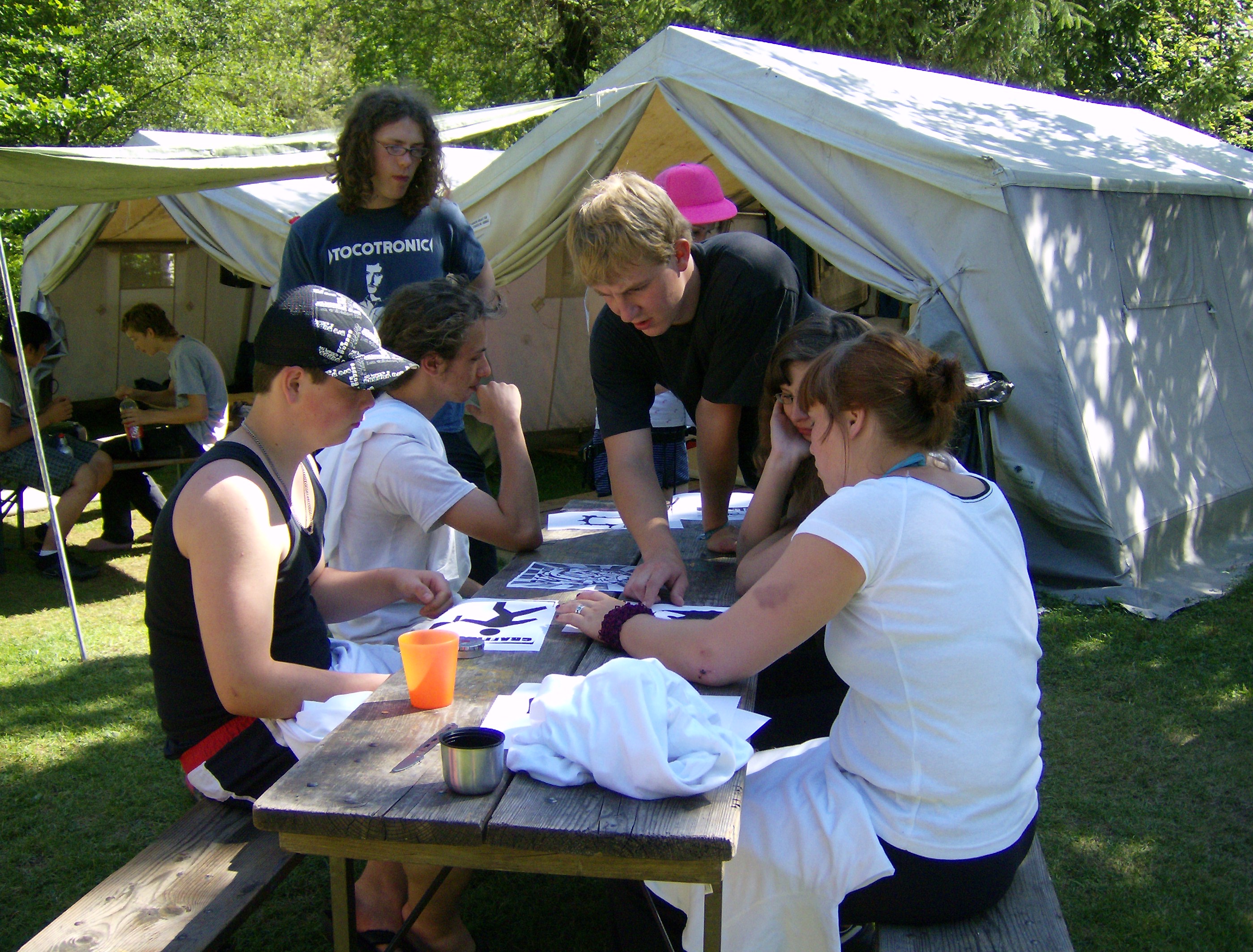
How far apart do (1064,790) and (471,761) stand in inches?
96.9

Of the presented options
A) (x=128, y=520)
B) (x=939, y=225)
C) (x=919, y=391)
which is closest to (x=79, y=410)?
(x=128, y=520)

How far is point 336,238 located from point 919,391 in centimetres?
274

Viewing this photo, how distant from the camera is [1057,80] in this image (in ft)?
45.8

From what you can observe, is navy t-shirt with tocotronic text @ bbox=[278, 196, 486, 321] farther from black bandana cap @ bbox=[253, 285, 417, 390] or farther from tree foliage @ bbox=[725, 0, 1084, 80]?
tree foliage @ bbox=[725, 0, 1084, 80]

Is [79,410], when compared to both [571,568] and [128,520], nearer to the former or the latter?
[128,520]

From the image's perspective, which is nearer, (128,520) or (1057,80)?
(128,520)

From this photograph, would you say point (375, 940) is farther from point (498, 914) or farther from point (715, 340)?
point (715, 340)

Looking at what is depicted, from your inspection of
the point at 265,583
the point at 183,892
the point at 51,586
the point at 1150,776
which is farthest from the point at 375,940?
the point at 51,586

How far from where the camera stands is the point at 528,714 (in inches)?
67.1

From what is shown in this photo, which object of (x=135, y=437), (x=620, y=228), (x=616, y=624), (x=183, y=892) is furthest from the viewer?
(x=135, y=437)

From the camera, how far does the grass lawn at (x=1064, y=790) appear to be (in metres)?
2.57

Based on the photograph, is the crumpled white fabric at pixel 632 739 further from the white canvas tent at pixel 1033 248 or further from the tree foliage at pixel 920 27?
the tree foliage at pixel 920 27

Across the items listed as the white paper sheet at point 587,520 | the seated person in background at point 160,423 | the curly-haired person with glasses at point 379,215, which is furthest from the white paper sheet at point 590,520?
the seated person in background at point 160,423

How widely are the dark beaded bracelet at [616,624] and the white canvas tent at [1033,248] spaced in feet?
11.7
